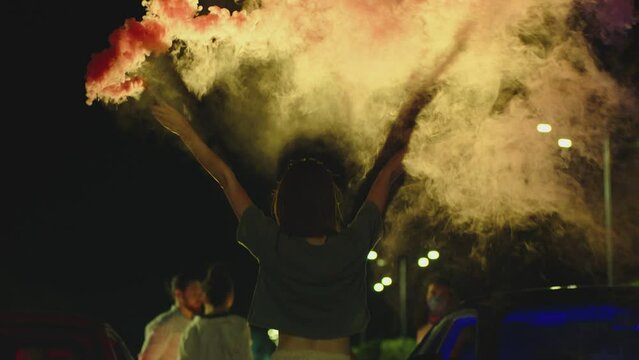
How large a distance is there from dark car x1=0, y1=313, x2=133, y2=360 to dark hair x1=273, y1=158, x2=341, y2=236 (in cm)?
122

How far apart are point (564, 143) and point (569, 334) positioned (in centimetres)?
367

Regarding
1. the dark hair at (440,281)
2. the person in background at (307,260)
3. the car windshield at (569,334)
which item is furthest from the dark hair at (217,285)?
the person in background at (307,260)

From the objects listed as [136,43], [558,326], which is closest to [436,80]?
[136,43]

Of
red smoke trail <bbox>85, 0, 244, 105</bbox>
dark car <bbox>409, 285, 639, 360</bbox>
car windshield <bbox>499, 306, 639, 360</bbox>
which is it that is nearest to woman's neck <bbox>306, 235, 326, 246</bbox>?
dark car <bbox>409, 285, 639, 360</bbox>

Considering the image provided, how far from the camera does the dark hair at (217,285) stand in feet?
30.8

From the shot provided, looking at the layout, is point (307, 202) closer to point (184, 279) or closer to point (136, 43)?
point (136, 43)

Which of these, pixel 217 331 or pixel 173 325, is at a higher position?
pixel 217 331

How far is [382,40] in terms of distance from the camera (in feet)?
27.8

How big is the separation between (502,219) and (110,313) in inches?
1354

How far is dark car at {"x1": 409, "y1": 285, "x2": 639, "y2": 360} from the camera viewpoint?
5.70 m

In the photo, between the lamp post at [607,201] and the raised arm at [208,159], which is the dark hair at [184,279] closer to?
the raised arm at [208,159]

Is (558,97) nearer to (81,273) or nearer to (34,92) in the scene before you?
(34,92)

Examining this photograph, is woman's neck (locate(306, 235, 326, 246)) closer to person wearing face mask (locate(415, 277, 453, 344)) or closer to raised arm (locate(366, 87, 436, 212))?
raised arm (locate(366, 87, 436, 212))

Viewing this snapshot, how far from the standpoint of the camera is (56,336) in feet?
19.0
